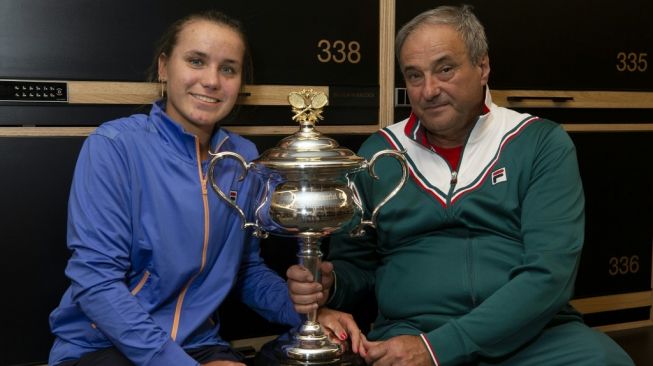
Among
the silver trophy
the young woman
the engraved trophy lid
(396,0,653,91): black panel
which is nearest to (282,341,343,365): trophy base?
the silver trophy

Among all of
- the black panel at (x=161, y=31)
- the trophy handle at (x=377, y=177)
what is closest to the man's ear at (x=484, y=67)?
the trophy handle at (x=377, y=177)

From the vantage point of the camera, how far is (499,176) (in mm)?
1655

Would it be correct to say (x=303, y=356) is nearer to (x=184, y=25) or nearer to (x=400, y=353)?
(x=400, y=353)

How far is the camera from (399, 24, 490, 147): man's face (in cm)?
166

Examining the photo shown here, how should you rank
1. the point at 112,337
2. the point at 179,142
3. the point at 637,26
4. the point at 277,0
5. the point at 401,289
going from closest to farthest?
the point at 112,337, the point at 179,142, the point at 401,289, the point at 277,0, the point at 637,26

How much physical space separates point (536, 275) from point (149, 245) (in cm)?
77

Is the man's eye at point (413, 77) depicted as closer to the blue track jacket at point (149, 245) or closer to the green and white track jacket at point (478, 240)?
the green and white track jacket at point (478, 240)

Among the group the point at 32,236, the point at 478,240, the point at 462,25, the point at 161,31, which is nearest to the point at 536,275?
the point at 478,240

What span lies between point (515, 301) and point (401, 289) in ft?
0.92

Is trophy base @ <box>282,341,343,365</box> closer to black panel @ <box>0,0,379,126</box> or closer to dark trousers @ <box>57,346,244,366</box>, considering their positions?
dark trousers @ <box>57,346,244,366</box>

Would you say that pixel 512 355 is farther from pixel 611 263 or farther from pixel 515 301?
pixel 611 263

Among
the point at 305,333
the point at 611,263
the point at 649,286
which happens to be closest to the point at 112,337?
the point at 305,333

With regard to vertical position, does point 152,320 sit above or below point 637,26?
below

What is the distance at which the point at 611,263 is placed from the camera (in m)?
2.50
